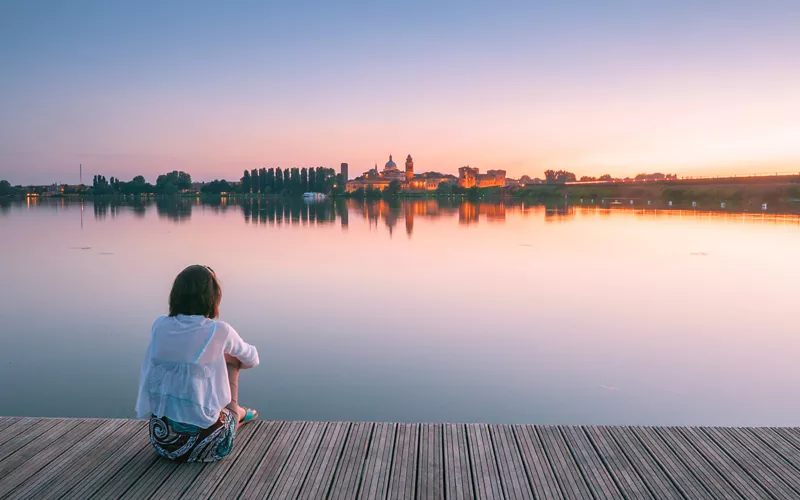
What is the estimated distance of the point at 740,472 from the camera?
3.57 m

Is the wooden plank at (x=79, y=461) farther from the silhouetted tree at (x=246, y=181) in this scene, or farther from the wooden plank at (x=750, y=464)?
the silhouetted tree at (x=246, y=181)

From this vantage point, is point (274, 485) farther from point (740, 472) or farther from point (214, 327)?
point (740, 472)

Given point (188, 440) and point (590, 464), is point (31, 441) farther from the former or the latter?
point (590, 464)

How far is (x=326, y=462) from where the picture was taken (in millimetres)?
3656

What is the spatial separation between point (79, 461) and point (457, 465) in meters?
2.41

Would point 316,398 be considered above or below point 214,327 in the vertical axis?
below

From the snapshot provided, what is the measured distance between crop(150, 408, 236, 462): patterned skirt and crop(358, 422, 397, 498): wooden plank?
933 millimetres

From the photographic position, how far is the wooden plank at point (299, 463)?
3318 millimetres

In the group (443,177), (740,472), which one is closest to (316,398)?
(740,472)

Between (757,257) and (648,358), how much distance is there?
13.4m

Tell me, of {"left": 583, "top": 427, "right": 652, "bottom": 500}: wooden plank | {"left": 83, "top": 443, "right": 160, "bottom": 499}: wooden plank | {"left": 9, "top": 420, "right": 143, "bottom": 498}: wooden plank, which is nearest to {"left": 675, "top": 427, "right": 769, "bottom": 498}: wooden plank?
{"left": 583, "top": 427, "right": 652, "bottom": 500}: wooden plank

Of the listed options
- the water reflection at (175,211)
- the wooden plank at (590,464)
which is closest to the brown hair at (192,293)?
the wooden plank at (590,464)

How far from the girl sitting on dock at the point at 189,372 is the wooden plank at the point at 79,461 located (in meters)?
0.48

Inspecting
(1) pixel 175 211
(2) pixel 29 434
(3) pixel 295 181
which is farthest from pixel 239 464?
(3) pixel 295 181
